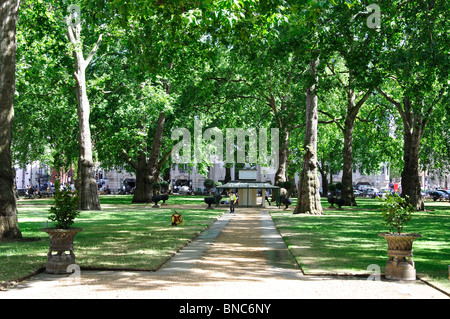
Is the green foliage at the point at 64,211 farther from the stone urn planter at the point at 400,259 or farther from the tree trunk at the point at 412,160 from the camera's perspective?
the tree trunk at the point at 412,160

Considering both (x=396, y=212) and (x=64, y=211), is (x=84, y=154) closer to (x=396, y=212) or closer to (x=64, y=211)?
(x=64, y=211)

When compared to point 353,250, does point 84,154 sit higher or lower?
higher

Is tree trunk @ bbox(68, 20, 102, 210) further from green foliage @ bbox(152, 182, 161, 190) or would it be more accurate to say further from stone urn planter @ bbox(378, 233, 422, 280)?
stone urn planter @ bbox(378, 233, 422, 280)

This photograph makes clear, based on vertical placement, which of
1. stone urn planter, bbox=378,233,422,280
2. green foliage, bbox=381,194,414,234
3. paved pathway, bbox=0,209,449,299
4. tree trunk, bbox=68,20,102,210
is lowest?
paved pathway, bbox=0,209,449,299

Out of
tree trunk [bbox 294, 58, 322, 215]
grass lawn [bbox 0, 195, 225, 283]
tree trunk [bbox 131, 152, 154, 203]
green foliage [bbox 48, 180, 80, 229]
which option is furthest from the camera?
tree trunk [bbox 131, 152, 154, 203]

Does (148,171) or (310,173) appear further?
(148,171)

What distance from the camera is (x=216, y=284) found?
28.8ft

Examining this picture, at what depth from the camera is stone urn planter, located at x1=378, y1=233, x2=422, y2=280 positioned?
366 inches

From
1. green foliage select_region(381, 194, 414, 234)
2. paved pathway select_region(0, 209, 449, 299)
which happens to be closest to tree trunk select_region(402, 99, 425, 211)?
paved pathway select_region(0, 209, 449, 299)

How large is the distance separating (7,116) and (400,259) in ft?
36.8

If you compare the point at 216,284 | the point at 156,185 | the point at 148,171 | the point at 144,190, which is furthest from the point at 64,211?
the point at 144,190

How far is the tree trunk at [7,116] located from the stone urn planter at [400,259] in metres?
10.2

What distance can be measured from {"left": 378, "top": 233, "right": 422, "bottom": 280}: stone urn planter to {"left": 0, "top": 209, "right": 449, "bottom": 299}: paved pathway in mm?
249

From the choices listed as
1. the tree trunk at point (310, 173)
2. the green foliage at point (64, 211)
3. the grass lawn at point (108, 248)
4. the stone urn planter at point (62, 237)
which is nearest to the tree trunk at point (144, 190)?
the tree trunk at point (310, 173)
